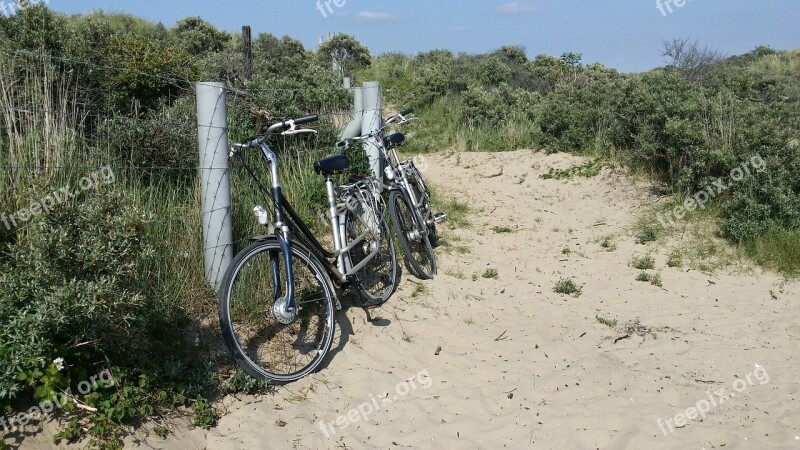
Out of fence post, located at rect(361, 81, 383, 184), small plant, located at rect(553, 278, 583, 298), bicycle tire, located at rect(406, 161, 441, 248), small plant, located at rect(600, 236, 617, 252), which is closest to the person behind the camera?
small plant, located at rect(553, 278, 583, 298)

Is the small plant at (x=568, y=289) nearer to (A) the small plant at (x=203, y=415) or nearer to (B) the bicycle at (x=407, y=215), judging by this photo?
(B) the bicycle at (x=407, y=215)

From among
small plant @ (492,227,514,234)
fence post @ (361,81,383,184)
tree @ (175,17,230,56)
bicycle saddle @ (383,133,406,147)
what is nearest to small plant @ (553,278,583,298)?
small plant @ (492,227,514,234)

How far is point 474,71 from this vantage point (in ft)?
55.1

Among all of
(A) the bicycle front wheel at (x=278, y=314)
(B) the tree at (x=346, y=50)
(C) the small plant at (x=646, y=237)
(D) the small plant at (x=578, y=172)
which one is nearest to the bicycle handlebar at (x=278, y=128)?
(A) the bicycle front wheel at (x=278, y=314)

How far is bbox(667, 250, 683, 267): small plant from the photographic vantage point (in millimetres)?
7027

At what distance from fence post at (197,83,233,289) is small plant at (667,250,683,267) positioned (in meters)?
4.62

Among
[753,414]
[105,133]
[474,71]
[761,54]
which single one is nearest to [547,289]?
[753,414]

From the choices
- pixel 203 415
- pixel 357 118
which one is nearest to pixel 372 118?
pixel 357 118

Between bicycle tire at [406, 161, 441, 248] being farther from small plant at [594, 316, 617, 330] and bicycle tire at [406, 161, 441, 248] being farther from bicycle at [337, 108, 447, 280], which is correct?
small plant at [594, 316, 617, 330]

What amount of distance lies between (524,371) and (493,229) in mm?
3486

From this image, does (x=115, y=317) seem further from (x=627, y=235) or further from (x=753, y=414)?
(x=627, y=235)

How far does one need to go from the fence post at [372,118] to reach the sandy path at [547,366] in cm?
133

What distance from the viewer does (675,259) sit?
7133 mm

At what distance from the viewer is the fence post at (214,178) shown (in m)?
4.61
